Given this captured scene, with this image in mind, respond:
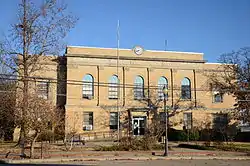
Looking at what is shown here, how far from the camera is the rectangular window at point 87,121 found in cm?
4191

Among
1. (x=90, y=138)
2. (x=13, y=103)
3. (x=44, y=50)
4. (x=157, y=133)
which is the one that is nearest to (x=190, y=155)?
(x=157, y=133)

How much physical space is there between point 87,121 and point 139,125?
6.73m

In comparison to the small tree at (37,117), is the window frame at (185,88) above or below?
above

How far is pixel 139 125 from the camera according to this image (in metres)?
43.7

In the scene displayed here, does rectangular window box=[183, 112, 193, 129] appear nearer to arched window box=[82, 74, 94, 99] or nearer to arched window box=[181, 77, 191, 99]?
arched window box=[181, 77, 191, 99]

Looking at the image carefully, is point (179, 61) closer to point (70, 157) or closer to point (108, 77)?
point (108, 77)

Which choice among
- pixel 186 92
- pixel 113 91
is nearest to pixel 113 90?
pixel 113 91

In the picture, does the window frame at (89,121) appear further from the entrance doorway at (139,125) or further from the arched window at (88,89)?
the entrance doorway at (139,125)

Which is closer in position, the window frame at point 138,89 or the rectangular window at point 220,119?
the window frame at point 138,89

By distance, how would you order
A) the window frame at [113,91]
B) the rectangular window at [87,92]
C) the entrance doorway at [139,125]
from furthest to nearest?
the window frame at [113,91], the entrance doorway at [139,125], the rectangular window at [87,92]

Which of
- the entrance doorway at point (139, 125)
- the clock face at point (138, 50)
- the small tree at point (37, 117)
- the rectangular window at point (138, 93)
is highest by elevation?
the clock face at point (138, 50)

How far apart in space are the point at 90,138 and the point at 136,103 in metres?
7.58

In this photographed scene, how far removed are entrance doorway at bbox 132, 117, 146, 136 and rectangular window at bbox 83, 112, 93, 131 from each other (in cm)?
550

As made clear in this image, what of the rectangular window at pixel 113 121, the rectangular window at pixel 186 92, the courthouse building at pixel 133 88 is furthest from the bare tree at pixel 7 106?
the rectangular window at pixel 186 92
